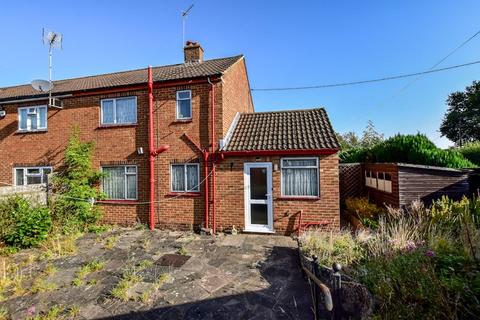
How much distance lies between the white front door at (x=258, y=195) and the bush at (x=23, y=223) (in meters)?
7.01

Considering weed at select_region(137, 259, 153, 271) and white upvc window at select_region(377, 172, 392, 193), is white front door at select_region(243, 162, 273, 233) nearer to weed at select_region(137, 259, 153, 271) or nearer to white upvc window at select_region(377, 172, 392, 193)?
weed at select_region(137, 259, 153, 271)

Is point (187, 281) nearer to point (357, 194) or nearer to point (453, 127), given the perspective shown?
point (357, 194)

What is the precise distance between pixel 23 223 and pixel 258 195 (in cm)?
795

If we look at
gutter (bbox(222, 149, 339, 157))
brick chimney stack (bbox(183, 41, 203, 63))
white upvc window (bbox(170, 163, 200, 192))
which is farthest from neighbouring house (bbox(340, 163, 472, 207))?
brick chimney stack (bbox(183, 41, 203, 63))

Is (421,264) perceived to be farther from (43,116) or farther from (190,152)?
(43,116)

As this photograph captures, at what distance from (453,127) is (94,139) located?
51.1m

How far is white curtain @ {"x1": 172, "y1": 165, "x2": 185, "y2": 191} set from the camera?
9.55 metres

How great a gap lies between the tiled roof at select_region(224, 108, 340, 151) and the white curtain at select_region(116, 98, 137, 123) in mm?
4231

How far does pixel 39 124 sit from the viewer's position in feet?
36.2

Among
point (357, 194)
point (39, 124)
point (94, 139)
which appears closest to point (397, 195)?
point (357, 194)

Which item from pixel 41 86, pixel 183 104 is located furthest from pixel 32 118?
pixel 183 104

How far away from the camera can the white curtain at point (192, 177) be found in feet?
30.9

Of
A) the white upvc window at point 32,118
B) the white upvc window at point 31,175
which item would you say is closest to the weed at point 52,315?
the white upvc window at point 31,175

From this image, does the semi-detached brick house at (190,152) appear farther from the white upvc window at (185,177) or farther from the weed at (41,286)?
the weed at (41,286)
